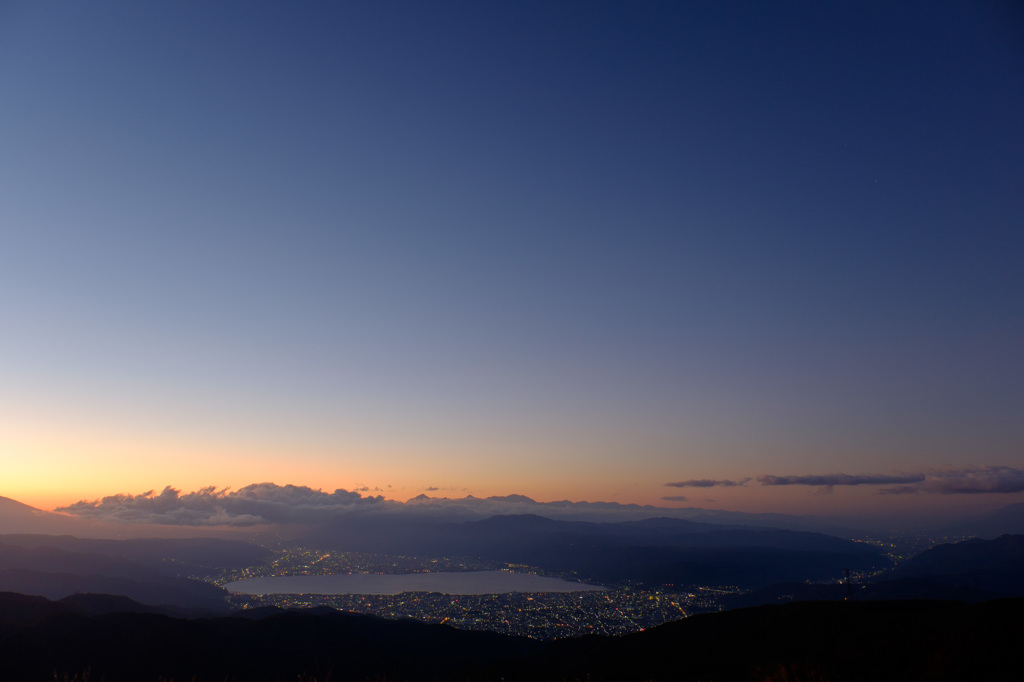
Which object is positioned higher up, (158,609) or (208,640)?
(208,640)

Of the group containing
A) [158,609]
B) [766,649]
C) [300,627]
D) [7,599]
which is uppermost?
[766,649]

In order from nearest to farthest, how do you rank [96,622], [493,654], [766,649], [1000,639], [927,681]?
1. [927,681]
2. [1000,639]
3. [766,649]
4. [96,622]
5. [493,654]

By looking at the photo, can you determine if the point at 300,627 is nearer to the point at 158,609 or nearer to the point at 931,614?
the point at 158,609

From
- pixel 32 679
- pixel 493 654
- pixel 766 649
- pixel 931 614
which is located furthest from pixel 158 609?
pixel 931 614

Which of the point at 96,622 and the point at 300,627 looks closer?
the point at 96,622

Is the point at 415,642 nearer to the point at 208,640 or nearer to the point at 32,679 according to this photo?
the point at 208,640

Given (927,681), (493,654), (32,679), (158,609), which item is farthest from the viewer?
(158,609)
